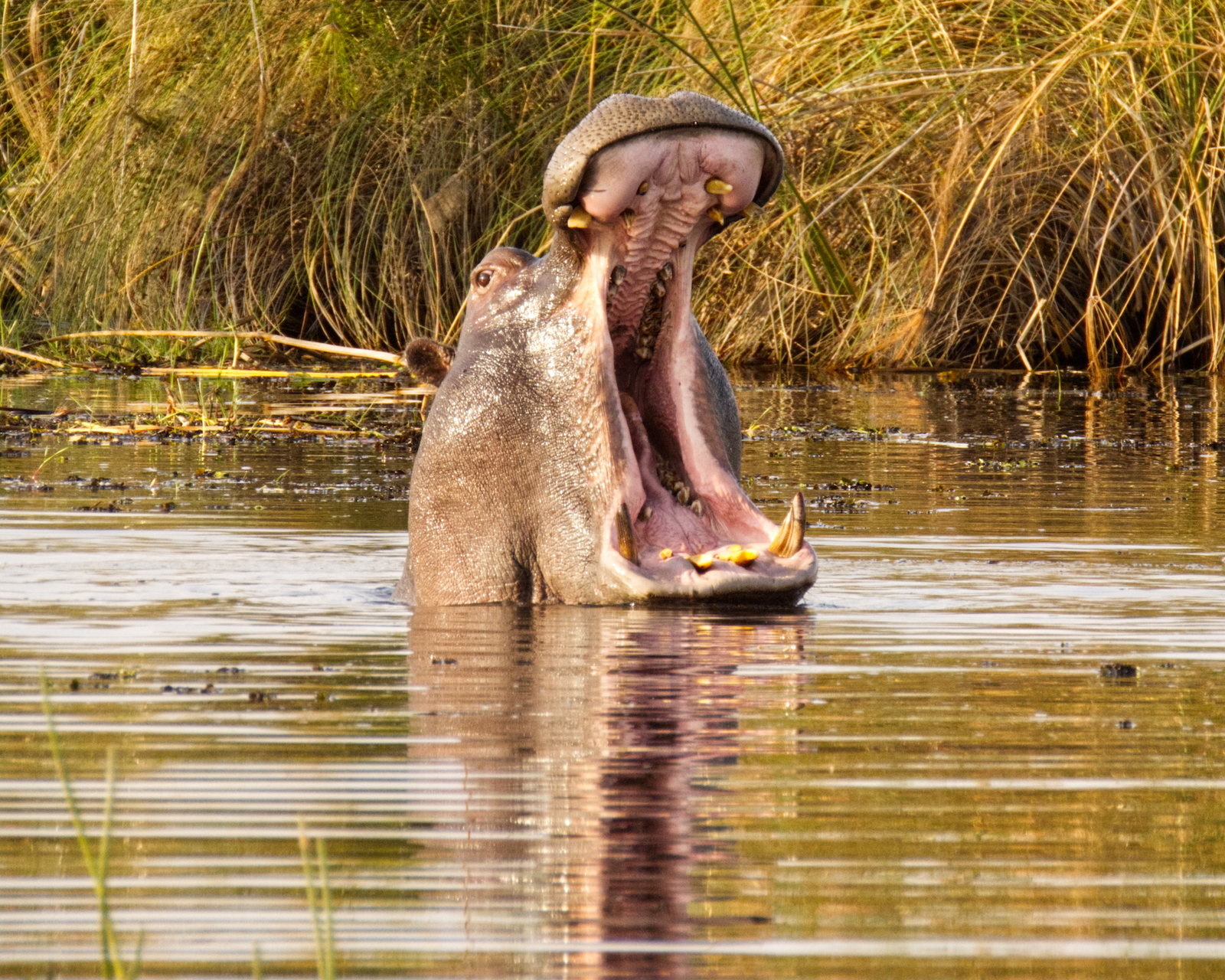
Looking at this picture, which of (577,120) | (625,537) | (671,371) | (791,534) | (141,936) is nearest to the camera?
(141,936)

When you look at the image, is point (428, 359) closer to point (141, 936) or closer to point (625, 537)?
point (625, 537)

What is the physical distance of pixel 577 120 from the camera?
12859mm

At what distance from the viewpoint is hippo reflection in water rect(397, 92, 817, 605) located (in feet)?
13.3

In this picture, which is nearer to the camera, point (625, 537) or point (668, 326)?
point (625, 537)

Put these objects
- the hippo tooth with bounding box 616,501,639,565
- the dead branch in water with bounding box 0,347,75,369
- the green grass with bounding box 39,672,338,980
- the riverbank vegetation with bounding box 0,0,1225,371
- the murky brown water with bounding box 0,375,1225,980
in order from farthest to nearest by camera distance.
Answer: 1. the riverbank vegetation with bounding box 0,0,1225,371
2. the dead branch in water with bounding box 0,347,75,369
3. the hippo tooth with bounding box 616,501,639,565
4. the murky brown water with bounding box 0,375,1225,980
5. the green grass with bounding box 39,672,338,980

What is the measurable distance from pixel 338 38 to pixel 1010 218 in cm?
444

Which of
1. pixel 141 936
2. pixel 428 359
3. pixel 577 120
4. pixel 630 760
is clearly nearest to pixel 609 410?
pixel 428 359

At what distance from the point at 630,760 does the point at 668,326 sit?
1.68 meters

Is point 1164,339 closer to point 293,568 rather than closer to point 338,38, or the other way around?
point 338,38

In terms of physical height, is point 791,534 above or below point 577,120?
below

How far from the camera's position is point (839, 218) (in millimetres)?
12320

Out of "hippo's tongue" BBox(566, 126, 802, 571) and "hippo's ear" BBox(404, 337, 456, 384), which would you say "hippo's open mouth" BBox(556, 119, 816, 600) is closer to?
"hippo's tongue" BBox(566, 126, 802, 571)

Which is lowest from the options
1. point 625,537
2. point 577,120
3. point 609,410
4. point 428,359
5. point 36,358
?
point 625,537

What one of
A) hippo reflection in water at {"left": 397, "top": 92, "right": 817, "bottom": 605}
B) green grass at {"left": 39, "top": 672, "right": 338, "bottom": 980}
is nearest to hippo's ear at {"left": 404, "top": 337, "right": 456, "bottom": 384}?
hippo reflection in water at {"left": 397, "top": 92, "right": 817, "bottom": 605}
